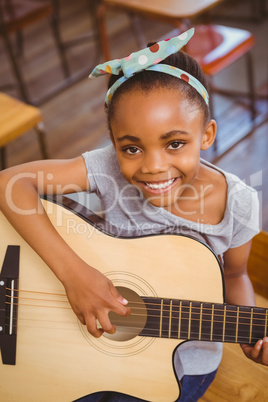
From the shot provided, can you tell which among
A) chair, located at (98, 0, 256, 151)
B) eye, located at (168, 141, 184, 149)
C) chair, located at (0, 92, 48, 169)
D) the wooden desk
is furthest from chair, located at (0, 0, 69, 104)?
eye, located at (168, 141, 184, 149)

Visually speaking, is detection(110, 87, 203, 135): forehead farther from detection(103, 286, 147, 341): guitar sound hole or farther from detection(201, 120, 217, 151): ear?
detection(103, 286, 147, 341): guitar sound hole

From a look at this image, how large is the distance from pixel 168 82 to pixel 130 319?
0.50m

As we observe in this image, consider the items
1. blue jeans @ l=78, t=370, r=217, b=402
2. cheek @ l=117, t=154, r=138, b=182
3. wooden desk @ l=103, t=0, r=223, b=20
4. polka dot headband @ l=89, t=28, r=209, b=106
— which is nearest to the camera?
polka dot headband @ l=89, t=28, r=209, b=106

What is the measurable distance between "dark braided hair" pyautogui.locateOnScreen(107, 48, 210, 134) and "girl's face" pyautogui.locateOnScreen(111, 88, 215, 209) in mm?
11

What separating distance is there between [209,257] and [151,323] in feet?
0.61

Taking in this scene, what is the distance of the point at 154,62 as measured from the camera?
89 centimetres

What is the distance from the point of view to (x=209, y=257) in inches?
40.0

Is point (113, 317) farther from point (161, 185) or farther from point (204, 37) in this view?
point (204, 37)

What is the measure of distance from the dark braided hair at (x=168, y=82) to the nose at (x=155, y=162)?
0.38ft

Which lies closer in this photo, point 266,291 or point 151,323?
point 151,323

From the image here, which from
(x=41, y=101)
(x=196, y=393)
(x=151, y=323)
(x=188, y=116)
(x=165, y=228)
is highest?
(x=188, y=116)

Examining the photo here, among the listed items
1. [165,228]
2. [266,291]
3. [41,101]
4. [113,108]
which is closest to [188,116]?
[113,108]

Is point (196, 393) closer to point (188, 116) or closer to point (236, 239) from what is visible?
point (236, 239)

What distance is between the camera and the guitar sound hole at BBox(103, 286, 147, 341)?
103 centimetres
